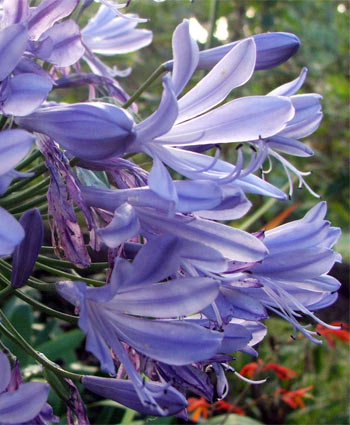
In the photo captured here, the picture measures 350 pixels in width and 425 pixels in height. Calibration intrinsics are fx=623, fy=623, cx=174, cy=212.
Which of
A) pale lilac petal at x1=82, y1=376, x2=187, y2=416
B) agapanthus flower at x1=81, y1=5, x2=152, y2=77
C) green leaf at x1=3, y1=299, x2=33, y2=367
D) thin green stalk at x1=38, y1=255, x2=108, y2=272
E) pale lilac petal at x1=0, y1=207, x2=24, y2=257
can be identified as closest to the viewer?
pale lilac petal at x1=0, y1=207, x2=24, y2=257

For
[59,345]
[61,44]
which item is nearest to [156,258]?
[61,44]

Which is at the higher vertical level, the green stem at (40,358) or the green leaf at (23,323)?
the green stem at (40,358)

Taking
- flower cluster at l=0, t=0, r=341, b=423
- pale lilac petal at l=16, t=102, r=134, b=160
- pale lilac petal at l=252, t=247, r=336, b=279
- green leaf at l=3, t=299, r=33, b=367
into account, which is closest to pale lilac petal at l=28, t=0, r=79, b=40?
flower cluster at l=0, t=0, r=341, b=423

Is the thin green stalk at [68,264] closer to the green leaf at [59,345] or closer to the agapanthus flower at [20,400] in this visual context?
the agapanthus flower at [20,400]

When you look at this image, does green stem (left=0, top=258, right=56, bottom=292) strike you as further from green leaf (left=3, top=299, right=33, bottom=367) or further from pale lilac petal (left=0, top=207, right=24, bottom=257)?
green leaf (left=3, top=299, right=33, bottom=367)

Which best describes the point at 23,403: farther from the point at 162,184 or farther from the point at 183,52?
the point at 183,52

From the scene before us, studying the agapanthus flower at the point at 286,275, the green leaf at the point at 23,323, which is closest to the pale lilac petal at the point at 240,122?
the agapanthus flower at the point at 286,275

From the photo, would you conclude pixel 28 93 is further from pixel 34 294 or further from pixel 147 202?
pixel 34 294
